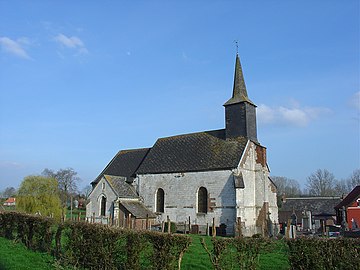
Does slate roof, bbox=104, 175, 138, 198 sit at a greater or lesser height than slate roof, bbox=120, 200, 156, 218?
greater

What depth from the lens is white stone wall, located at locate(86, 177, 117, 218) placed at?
95.6 ft

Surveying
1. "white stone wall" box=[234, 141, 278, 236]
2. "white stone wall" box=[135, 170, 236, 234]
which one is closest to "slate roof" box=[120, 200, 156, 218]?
"white stone wall" box=[135, 170, 236, 234]

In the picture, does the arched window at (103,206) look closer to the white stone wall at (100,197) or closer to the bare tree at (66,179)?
the white stone wall at (100,197)

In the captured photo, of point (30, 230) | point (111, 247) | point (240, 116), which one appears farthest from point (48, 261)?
point (240, 116)

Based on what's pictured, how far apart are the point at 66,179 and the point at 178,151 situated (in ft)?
139

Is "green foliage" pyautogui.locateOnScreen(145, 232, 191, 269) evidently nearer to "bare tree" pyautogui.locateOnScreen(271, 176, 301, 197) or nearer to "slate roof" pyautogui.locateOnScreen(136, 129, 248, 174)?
"slate roof" pyautogui.locateOnScreen(136, 129, 248, 174)

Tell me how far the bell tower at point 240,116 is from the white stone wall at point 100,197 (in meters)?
11.9

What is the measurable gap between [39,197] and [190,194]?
49.3 ft

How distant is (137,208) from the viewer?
29.5m

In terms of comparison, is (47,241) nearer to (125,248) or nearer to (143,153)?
(125,248)

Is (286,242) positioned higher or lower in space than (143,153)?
lower

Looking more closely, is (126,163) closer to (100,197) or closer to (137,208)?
(100,197)

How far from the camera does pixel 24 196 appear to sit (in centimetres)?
3144

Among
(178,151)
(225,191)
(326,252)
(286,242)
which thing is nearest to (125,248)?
(286,242)
